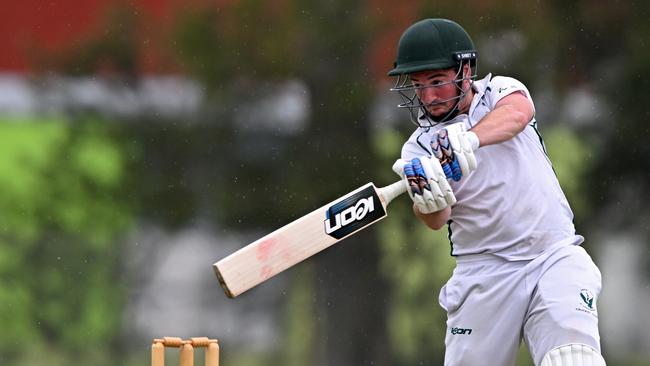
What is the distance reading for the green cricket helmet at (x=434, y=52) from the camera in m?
3.63

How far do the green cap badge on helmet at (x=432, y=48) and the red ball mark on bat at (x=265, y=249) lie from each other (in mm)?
542

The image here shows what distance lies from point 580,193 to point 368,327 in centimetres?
136

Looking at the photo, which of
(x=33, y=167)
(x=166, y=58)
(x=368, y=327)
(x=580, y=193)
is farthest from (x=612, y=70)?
(x=33, y=167)

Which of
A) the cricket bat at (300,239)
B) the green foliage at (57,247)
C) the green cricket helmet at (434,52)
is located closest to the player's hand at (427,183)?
the cricket bat at (300,239)

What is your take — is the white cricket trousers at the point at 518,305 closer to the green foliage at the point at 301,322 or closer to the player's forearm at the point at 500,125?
the player's forearm at the point at 500,125

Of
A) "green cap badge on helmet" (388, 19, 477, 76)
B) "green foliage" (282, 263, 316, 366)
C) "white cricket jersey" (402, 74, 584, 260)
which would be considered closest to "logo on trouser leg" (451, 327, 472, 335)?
"white cricket jersey" (402, 74, 584, 260)

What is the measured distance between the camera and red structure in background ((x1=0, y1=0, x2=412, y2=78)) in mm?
7531

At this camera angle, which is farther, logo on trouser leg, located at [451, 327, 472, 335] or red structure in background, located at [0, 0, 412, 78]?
red structure in background, located at [0, 0, 412, 78]

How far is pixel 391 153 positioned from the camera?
7320mm

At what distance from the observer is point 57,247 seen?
7.39m

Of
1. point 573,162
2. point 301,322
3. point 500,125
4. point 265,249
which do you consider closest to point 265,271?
point 265,249

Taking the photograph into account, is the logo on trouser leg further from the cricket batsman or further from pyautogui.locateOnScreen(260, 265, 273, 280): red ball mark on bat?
pyautogui.locateOnScreen(260, 265, 273, 280): red ball mark on bat

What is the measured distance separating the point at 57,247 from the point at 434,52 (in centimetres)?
418

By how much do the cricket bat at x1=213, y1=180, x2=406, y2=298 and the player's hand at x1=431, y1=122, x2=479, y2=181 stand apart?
0.17 m
